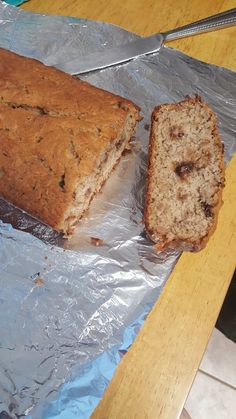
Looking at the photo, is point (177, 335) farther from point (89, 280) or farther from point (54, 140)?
point (54, 140)

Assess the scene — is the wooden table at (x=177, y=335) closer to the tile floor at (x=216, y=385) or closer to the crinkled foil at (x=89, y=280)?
the crinkled foil at (x=89, y=280)

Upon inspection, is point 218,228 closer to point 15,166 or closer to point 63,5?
point 15,166

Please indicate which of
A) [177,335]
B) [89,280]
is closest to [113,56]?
[89,280]

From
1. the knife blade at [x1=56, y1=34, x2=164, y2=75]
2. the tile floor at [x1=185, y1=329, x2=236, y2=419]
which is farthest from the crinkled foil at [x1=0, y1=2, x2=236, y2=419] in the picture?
the tile floor at [x1=185, y1=329, x2=236, y2=419]

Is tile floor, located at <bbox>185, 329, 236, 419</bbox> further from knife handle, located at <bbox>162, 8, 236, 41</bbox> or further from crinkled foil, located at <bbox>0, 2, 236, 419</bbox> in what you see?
knife handle, located at <bbox>162, 8, 236, 41</bbox>

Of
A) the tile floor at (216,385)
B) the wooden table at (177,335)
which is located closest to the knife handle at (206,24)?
the wooden table at (177,335)
